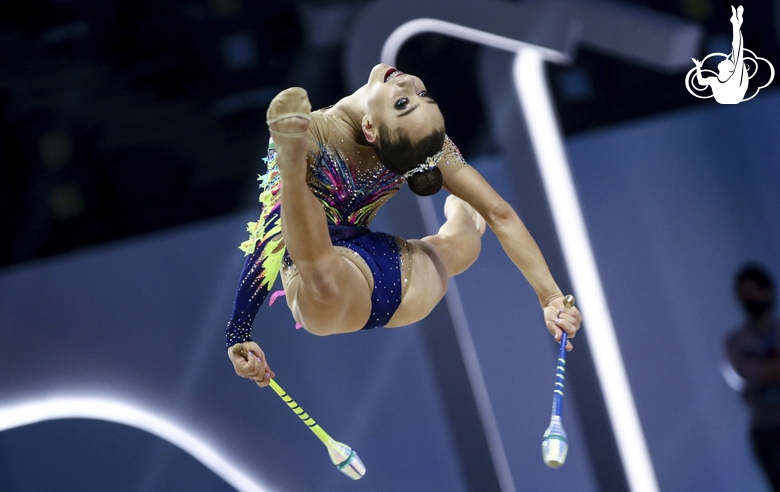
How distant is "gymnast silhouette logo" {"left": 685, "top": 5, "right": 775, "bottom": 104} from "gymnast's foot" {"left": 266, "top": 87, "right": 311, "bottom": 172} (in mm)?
2206

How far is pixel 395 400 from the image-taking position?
310 centimetres

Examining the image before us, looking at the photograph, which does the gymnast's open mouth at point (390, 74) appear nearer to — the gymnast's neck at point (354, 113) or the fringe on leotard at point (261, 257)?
the gymnast's neck at point (354, 113)

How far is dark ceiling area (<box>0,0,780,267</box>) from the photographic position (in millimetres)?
2834

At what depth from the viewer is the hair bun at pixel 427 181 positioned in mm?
1776

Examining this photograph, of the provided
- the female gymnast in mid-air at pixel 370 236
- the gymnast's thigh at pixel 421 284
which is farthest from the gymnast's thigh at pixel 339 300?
the gymnast's thigh at pixel 421 284

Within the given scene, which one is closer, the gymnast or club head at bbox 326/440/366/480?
club head at bbox 326/440/366/480

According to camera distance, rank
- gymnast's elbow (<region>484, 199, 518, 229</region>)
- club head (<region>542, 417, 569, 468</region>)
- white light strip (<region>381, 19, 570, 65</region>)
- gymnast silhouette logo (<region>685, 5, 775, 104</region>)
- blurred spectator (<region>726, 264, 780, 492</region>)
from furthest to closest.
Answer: gymnast silhouette logo (<region>685, 5, 775, 104</region>)
blurred spectator (<region>726, 264, 780, 492</region>)
white light strip (<region>381, 19, 570, 65</region>)
gymnast's elbow (<region>484, 199, 518, 229</region>)
club head (<region>542, 417, 569, 468</region>)

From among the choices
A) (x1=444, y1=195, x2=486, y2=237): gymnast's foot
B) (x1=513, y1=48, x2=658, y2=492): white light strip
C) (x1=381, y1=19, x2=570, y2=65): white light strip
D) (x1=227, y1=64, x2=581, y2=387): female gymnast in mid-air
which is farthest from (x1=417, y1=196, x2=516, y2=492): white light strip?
(x1=227, y1=64, x2=581, y2=387): female gymnast in mid-air

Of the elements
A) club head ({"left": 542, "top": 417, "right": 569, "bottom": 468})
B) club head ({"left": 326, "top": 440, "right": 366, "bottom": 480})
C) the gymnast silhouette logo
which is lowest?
club head ({"left": 542, "top": 417, "right": 569, "bottom": 468})

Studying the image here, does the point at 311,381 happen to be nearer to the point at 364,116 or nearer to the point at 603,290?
the point at 603,290

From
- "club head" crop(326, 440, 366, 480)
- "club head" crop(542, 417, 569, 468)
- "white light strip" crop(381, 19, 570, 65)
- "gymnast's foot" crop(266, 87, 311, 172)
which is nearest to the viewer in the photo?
"gymnast's foot" crop(266, 87, 311, 172)

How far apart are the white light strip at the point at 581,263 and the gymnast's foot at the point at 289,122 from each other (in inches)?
61.6

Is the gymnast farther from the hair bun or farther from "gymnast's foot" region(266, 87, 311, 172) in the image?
"gymnast's foot" region(266, 87, 311, 172)

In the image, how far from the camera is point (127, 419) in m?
2.92
